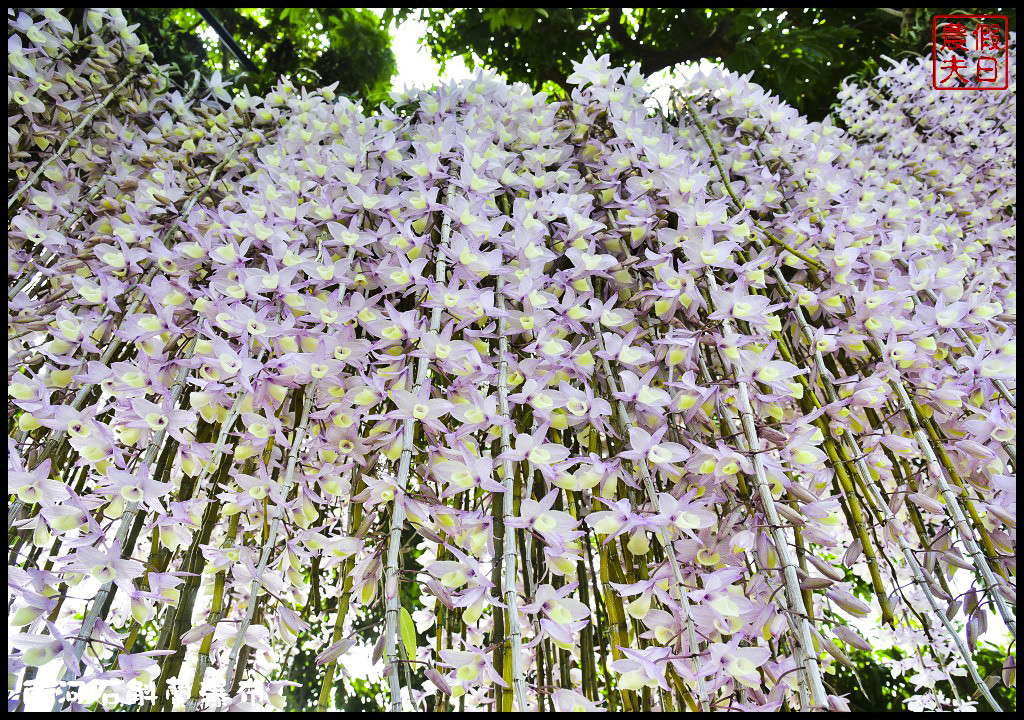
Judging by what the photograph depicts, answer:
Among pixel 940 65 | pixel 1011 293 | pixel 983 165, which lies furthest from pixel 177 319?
pixel 940 65

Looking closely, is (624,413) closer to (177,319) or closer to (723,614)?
(723,614)

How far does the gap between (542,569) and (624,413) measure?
27 cm

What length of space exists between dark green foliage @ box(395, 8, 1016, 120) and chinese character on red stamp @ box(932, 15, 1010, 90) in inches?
3.5

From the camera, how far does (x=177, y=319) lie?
89cm

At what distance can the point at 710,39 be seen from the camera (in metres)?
2.09

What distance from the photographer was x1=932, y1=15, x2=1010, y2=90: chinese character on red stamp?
176cm

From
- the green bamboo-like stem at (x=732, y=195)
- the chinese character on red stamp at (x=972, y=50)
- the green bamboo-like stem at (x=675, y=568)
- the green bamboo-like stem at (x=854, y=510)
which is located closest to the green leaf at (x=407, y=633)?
the green bamboo-like stem at (x=675, y=568)

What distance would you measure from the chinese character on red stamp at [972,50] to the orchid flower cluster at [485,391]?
874mm

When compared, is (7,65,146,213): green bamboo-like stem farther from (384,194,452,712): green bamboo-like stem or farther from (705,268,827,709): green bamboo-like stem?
(705,268,827,709): green bamboo-like stem

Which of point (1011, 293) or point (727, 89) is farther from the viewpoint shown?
point (727, 89)

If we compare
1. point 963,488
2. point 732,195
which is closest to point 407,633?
point 963,488

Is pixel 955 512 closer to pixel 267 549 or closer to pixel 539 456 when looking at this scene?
pixel 539 456

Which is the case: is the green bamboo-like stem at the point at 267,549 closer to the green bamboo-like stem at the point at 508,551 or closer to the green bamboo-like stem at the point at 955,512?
the green bamboo-like stem at the point at 508,551

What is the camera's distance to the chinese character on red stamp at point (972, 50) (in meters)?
1.76
